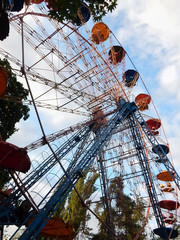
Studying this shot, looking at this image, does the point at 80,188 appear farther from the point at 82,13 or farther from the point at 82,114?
the point at 82,13

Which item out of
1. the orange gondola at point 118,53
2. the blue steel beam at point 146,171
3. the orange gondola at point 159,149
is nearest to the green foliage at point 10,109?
the blue steel beam at point 146,171

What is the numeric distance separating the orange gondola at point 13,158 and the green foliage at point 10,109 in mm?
3644

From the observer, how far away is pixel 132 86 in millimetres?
15289

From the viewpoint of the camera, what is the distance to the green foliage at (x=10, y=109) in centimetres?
1076

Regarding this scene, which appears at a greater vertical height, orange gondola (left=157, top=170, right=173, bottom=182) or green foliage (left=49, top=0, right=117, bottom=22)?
orange gondola (left=157, top=170, right=173, bottom=182)

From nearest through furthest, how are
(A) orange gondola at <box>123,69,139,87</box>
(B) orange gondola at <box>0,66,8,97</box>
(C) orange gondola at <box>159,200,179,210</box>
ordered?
(B) orange gondola at <box>0,66,8,97</box> < (C) orange gondola at <box>159,200,179,210</box> < (A) orange gondola at <box>123,69,139,87</box>

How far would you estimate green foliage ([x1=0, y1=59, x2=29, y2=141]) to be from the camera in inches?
424

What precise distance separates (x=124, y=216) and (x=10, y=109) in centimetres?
1048

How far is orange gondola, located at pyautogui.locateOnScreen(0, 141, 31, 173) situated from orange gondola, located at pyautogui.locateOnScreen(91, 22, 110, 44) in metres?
10.5

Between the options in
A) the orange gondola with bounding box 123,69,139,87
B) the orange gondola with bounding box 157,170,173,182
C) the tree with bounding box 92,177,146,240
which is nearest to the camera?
the tree with bounding box 92,177,146,240

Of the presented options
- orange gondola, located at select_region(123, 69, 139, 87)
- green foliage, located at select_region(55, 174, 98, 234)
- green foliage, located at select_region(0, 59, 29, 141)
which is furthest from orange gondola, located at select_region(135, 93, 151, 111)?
green foliage, located at select_region(0, 59, 29, 141)

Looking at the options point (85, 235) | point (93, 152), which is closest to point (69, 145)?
point (93, 152)

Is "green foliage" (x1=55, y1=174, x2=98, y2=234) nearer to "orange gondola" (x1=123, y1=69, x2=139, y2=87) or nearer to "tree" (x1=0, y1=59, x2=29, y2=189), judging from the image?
"tree" (x1=0, y1=59, x2=29, y2=189)

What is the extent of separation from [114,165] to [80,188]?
309cm
